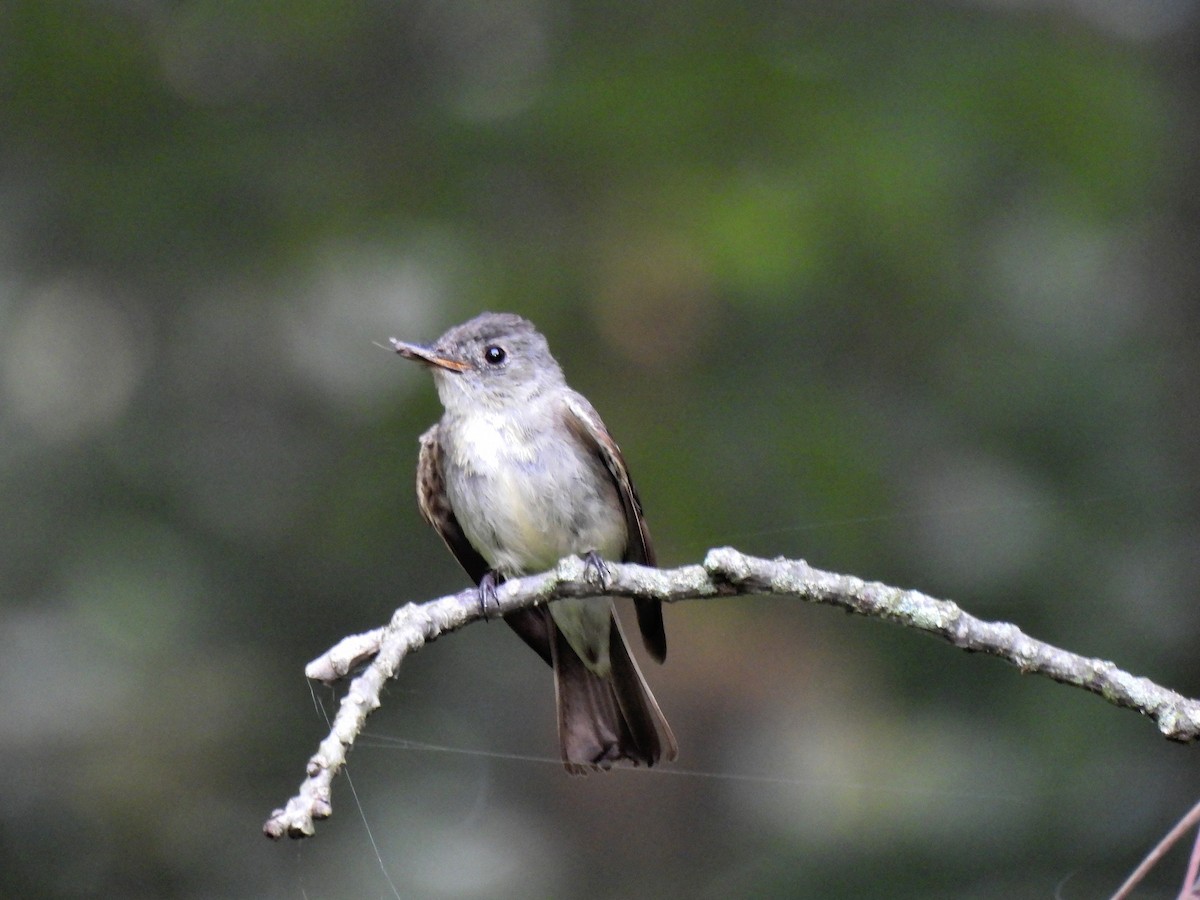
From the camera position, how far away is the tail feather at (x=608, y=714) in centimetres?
371

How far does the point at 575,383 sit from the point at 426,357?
95 centimetres

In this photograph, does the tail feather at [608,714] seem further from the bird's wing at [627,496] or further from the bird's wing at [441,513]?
the bird's wing at [627,496]

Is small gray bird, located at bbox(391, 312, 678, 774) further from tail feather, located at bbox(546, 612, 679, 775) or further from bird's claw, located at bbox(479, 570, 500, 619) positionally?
bird's claw, located at bbox(479, 570, 500, 619)

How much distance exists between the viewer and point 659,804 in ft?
16.8

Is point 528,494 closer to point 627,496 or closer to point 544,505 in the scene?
point 544,505

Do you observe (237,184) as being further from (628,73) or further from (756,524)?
(756,524)

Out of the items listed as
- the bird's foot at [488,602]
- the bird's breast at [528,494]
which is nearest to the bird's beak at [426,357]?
the bird's breast at [528,494]

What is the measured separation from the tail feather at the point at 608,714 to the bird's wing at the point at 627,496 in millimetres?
173

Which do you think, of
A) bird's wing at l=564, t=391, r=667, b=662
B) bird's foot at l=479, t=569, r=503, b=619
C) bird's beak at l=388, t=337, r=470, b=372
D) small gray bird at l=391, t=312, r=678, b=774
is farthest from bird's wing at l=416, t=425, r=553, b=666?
bird's foot at l=479, t=569, r=503, b=619

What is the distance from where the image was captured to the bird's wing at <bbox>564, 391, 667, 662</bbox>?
147 inches

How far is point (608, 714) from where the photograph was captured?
3.96m

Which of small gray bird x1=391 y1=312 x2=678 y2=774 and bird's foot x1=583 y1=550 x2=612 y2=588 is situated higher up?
small gray bird x1=391 y1=312 x2=678 y2=774

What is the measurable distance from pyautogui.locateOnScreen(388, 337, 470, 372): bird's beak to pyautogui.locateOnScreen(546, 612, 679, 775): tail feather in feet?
2.44

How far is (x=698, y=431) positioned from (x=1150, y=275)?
176 cm
